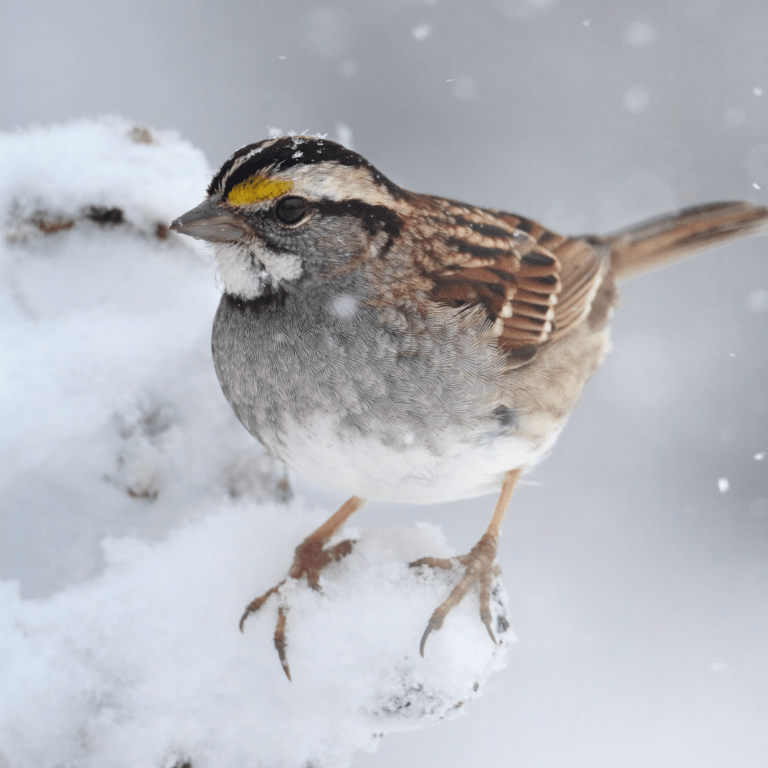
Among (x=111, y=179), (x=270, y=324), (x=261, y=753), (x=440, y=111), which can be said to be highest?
(x=440, y=111)

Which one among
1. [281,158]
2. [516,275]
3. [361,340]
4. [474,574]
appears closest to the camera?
[281,158]

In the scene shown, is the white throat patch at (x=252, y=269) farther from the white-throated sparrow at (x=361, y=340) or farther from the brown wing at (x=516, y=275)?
the brown wing at (x=516, y=275)

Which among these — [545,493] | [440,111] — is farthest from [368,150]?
[545,493]

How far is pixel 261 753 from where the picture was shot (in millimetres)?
1713

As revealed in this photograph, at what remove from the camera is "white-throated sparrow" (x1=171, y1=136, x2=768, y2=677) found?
1716mm

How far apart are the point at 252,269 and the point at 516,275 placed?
781 mm

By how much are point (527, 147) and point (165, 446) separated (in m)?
2.90

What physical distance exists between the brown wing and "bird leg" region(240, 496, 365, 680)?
2.29 ft

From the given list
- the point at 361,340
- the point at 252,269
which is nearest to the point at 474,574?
the point at 361,340

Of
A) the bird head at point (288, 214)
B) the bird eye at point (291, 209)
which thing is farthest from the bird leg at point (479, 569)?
the bird eye at point (291, 209)

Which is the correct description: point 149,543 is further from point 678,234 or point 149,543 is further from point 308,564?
point 678,234

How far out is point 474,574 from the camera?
1.99m

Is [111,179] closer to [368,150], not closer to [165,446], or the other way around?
[165,446]

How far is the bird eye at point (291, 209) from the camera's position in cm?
170
